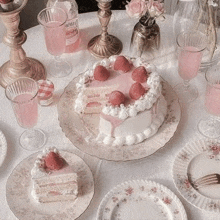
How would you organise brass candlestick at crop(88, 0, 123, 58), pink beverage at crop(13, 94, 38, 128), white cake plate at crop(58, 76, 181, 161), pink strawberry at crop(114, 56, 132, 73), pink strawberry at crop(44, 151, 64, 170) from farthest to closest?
brass candlestick at crop(88, 0, 123, 58)
pink strawberry at crop(114, 56, 132, 73)
white cake plate at crop(58, 76, 181, 161)
pink beverage at crop(13, 94, 38, 128)
pink strawberry at crop(44, 151, 64, 170)

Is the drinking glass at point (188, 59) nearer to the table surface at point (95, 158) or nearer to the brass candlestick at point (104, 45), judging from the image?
the table surface at point (95, 158)

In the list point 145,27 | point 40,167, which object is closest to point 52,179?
point 40,167

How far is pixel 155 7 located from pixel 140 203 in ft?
3.21

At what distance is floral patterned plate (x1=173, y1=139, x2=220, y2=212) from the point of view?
192cm

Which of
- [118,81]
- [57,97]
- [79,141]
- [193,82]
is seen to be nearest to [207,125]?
[193,82]

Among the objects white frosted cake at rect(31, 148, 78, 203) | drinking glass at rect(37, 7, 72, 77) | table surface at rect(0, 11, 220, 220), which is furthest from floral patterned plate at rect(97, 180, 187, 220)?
drinking glass at rect(37, 7, 72, 77)

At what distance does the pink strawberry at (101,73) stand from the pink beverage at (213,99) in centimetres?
49

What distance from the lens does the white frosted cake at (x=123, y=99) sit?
2.06m

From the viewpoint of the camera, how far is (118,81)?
2182 mm

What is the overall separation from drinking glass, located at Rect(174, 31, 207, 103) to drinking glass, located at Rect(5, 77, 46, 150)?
2.41ft

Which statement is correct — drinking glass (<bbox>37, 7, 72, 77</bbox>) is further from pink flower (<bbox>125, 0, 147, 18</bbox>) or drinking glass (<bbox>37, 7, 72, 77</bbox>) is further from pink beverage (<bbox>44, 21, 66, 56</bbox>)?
pink flower (<bbox>125, 0, 147, 18</bbox>)

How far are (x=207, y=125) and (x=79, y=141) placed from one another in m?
0.65

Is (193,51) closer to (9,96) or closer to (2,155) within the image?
(9,96)

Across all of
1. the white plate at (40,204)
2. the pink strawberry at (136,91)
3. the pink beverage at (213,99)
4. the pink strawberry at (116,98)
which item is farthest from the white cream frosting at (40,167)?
the pink beverage at (213,99)
